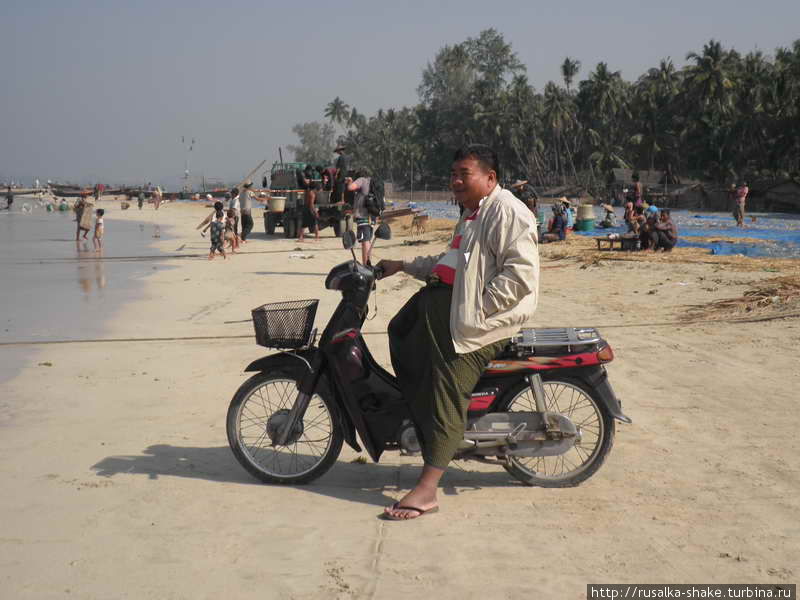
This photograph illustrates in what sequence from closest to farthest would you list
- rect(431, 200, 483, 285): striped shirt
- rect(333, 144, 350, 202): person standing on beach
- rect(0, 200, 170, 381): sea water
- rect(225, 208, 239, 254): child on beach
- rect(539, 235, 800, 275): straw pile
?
rect(431, 200, 483, 285): striped shirt → rect(0, 200, 170, 381): sea water → rect(539, 235, 800, 275): straw pile → rect(333, 144, 350, 202): person standing on beach → rect(225, 208, 239, 254): child on beach

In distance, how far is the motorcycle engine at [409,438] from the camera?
4508 mm

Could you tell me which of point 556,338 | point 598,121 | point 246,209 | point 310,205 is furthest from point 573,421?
point 598,121

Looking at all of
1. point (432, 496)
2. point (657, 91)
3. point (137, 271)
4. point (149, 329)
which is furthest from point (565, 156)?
point (432, 496)

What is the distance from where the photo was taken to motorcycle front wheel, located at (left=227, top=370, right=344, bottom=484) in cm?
475

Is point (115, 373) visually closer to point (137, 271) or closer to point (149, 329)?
point (149, 329)

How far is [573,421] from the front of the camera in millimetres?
4633

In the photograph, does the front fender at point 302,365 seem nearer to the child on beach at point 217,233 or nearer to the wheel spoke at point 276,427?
the wheel spoke at point 276,427

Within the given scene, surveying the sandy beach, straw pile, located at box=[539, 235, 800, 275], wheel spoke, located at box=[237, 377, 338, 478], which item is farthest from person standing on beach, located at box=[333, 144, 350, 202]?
wheel spoke, located at box=[237, 377, 338, 478]

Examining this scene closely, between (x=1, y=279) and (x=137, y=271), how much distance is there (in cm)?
258

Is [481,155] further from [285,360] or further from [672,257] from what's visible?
[672,257]

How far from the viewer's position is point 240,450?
480 cm

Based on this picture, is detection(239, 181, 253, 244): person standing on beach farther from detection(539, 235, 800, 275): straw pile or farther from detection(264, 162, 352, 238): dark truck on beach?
detection(539, 235, 800, 275): straw pile

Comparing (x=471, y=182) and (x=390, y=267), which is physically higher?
(x=471, y=182)

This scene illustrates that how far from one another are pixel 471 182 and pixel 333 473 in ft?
6.13
